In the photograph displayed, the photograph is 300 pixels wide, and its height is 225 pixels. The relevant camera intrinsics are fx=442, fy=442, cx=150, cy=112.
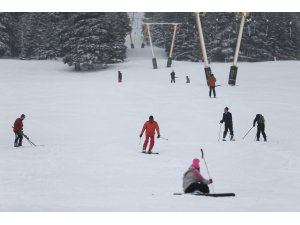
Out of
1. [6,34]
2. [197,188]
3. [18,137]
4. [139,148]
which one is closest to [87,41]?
[6,34]

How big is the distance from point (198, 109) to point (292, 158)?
9478 mm

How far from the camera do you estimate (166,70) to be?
43719 mm

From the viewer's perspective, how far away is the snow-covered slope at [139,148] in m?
9.16

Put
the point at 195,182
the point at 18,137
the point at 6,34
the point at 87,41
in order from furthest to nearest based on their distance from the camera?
1. the point at 6,34
2. the point at 87,41
3. the point at 18,137
4. the point at 195,182

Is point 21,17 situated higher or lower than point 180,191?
higher

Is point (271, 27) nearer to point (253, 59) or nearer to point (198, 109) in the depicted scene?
point (253, 59)

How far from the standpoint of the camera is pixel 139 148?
15.5m

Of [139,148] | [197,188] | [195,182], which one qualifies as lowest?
[139,148]

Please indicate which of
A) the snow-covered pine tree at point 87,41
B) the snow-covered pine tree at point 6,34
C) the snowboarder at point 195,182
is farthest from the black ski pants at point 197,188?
the snow-covered pine tree at point 6,34

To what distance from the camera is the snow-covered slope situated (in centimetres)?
916

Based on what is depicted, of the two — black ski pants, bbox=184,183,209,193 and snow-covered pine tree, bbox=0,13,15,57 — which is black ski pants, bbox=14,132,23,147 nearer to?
black ski pants, bbox=184,183,209,193

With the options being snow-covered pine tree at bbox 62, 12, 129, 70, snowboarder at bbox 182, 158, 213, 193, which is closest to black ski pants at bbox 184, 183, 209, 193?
snowboarder at bbox 182, 158, 213, 193

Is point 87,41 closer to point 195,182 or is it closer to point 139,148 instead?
point 139,148

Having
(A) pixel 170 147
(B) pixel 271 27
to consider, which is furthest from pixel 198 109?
(B) pixel 271 27
